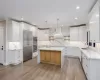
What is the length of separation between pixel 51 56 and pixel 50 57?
97mm

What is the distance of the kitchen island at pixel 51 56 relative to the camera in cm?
482

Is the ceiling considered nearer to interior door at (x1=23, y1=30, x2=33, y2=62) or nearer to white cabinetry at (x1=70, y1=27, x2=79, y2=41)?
interior door at (x1=23, y1=30, x2=33, y2=62)

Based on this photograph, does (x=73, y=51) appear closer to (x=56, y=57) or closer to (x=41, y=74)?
(x=56, y=57)

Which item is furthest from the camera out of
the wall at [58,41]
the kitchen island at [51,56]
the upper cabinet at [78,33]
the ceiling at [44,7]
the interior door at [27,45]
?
the wall at [58,41]

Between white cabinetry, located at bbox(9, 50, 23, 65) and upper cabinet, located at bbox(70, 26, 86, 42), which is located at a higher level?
upper cabinet, located at bbox(70, 26, 86, 42)

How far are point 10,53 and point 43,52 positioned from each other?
206cm

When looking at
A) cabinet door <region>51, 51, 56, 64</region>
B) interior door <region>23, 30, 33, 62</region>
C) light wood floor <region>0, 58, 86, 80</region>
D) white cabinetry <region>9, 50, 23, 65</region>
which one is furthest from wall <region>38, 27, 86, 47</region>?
light wood floor <region>0, 58, 86, 80</region>

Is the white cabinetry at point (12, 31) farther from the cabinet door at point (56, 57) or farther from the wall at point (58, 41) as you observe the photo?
the wall at point (58, 41)

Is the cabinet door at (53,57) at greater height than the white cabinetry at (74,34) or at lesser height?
lesser

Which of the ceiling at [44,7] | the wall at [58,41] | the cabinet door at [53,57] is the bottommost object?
the cabinet door at [53,57]

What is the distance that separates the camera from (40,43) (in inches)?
335

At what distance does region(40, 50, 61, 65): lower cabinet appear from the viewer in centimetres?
489

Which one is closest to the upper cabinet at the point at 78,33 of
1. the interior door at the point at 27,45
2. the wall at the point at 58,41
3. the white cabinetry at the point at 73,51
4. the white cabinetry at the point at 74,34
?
the white cabinetry at the point at 74,34

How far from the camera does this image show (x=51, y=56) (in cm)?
507
